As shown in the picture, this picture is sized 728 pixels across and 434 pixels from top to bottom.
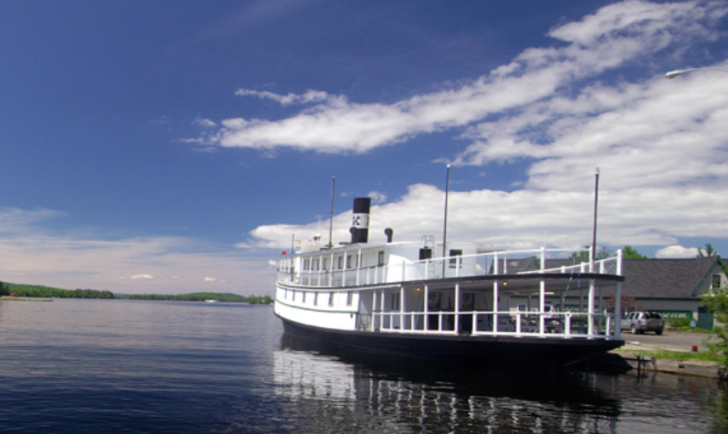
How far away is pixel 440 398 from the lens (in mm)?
19016

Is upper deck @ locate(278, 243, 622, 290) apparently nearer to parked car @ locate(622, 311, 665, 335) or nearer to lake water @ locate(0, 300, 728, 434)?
lake water @ locate(0, 300, 728, 434)

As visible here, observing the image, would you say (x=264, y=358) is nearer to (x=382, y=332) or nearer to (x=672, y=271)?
(x=382, y=332)

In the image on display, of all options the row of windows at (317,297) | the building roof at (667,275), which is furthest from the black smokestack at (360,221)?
the building roof at (667,275)

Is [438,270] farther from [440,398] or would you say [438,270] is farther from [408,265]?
[440,398]

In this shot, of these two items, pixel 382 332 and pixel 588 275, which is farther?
pixel 382 332

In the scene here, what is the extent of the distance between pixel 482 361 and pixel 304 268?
2120 centimetres

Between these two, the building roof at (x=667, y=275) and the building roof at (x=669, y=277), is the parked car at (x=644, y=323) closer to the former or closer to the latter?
the building roof at (x=667, y=275)

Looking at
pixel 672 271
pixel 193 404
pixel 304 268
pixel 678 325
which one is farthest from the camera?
pixel 672 271

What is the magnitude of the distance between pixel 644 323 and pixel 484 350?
25.6m

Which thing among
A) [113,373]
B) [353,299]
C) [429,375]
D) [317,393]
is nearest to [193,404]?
[317,393]

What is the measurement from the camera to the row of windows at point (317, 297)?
32406 millimetres

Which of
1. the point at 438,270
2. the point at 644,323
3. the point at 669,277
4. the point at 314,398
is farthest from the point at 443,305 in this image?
the point at 669,277

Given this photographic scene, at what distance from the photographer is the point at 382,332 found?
2788 cm

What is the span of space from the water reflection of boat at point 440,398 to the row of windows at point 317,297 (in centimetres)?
545
